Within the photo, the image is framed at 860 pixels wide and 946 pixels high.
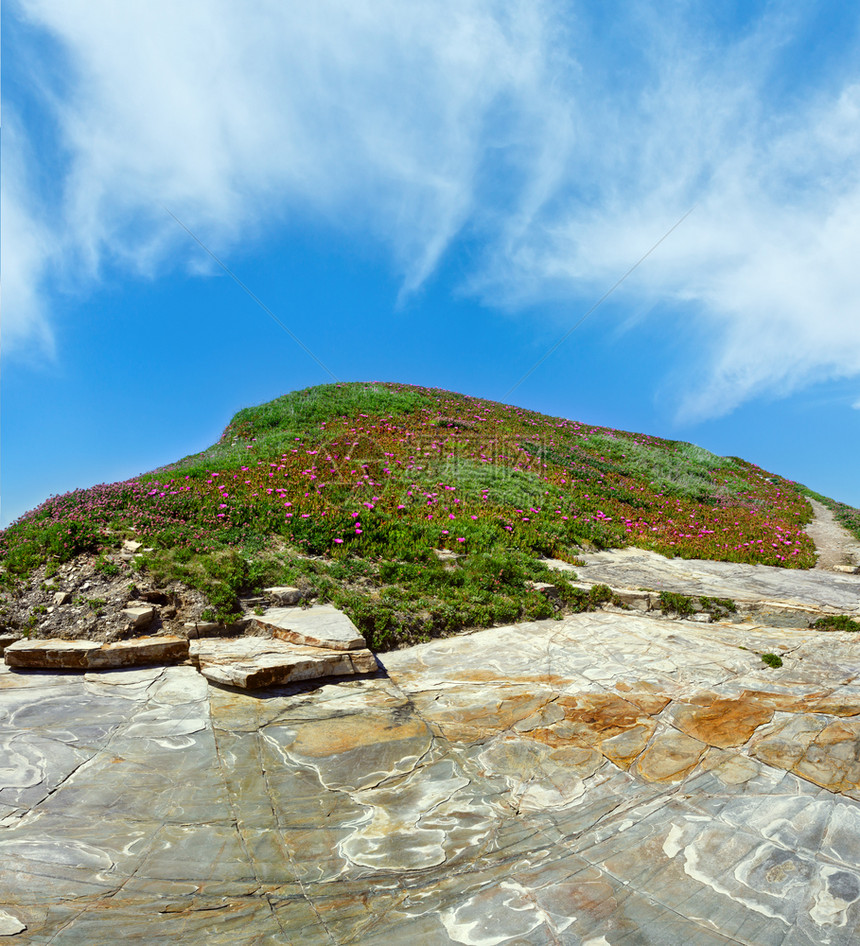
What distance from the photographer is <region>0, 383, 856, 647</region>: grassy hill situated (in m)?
8.78

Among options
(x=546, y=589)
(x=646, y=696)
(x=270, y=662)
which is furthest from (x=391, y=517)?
(x=646, y=696)

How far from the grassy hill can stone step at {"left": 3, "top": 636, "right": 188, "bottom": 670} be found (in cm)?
88

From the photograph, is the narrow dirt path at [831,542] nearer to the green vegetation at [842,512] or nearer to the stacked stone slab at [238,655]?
the green vegetation at [842,512]

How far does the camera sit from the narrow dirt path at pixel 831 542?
1515 centimetres

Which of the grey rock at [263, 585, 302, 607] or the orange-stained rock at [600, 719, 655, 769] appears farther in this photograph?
the grey rock at [263, 585, 302, 607]

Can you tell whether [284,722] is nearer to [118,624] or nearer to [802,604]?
[118,624]

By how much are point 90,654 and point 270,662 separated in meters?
2.32

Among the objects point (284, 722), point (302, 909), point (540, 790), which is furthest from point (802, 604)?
point (302, 909)

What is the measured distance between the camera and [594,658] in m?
7.08

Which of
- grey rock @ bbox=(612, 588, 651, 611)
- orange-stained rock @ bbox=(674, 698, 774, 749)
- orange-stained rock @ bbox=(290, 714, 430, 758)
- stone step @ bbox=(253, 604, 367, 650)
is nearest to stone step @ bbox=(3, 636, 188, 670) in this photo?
stone step @ bbox=(253, 604, 367, 650)

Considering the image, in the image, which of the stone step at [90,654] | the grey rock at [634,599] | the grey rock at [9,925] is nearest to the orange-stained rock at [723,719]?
the grey rock at [634,599]

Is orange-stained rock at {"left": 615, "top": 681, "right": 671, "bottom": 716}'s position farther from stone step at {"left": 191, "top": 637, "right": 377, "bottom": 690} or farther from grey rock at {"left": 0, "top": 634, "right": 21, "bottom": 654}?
grey rock at {"left": 0, "top": 634, "right": 21, "bottom": 654}

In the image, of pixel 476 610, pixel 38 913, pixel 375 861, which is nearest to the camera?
pixel 38 913

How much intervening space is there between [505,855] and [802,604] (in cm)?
790
